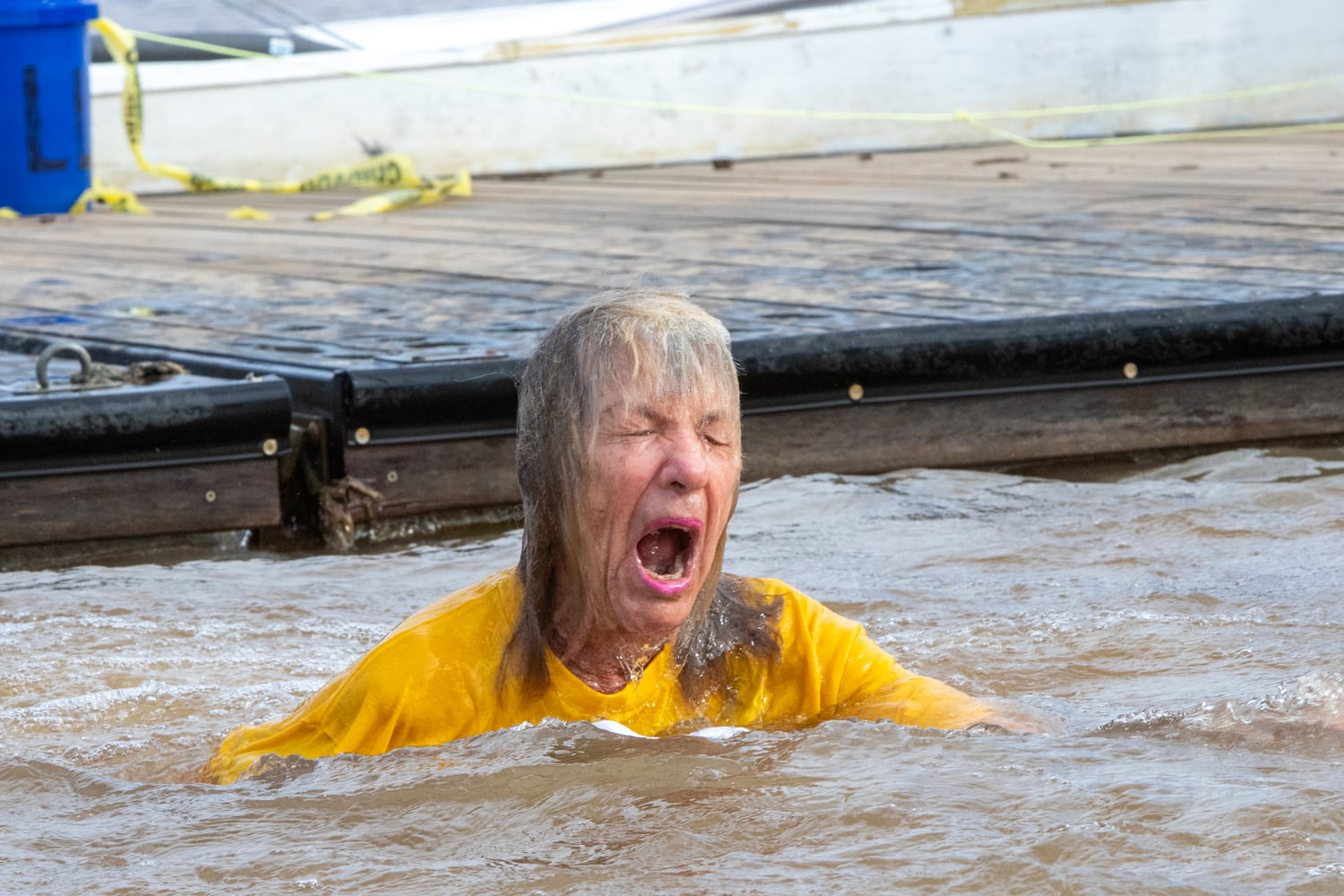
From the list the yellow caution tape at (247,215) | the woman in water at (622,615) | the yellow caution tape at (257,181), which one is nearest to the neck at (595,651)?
the woman in water at (622,615)

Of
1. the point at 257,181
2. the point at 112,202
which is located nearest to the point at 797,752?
the point at 112,202

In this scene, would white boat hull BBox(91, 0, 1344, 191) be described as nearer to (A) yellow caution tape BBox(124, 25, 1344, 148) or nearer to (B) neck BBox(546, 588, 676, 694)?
(A) yellow caution tape BBox(124, 25, 1344, 148)

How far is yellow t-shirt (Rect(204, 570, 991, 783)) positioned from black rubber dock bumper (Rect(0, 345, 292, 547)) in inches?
61.2

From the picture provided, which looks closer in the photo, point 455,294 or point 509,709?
point 509,709

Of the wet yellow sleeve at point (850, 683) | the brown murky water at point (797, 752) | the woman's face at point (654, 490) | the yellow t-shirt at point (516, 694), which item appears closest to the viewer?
the brown murky water at point (797, 752)

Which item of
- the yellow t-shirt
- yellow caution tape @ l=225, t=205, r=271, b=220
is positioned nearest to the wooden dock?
yellow caution tape @ l=225, t=205, r=271, b=220

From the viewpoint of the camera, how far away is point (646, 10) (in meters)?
12.3

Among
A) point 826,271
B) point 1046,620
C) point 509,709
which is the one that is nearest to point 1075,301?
point 826,271

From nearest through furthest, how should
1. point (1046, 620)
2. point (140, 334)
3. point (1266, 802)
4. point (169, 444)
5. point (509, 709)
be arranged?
1. point (1266, 802)
2. point (509, 709)
3. point (1046, 620)
4. point (169, 444)
5. point (140, 334)

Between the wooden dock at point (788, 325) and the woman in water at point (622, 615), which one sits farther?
the wooden dock at point (788, 325)

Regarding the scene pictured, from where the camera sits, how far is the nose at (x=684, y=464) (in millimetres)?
2479

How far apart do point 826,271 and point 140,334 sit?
2.38 m

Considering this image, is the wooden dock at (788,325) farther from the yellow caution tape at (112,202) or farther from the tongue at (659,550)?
the tongue at (659,550)

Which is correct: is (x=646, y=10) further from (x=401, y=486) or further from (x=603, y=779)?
(x=603, y=779)
